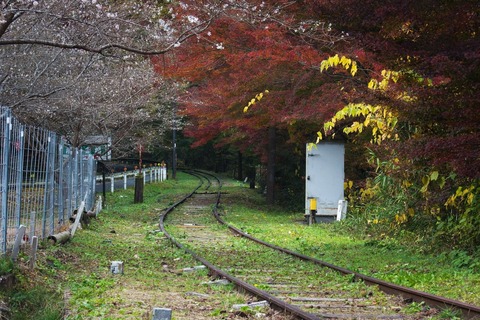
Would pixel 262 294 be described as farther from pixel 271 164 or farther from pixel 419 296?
pixel 271 164

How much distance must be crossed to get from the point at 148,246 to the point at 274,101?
7157 millimetres

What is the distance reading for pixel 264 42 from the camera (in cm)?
1783

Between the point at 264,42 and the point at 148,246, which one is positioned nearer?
the point at 148,246

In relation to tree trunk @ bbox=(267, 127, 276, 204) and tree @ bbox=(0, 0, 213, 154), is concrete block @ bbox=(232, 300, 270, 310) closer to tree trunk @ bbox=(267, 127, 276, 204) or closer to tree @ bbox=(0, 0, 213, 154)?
tree @ bbox=(0, 0, 213, 154)

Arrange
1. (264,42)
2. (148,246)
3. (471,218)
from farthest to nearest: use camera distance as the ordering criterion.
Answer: (264,42)
(148,246)
(471,218)

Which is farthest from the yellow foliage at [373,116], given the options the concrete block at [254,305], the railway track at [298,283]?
the concrete block at [254,305]

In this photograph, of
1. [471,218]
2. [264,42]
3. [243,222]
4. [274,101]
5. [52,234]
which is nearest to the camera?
[471,218]

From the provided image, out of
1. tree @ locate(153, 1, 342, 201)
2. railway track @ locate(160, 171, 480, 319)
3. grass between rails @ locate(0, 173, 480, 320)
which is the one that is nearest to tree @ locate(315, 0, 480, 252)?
grass between rails @ locate(0, 173, 480, 320)

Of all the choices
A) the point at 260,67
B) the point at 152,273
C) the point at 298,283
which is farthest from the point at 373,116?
the point at 260,67

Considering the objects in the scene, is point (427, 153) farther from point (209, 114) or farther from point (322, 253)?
point (209, 114)

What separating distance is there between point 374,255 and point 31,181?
21.1 ft

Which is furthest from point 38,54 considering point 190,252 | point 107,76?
point 190,252

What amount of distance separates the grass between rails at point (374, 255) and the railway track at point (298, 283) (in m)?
0.59

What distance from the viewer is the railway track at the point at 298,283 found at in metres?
7.95
